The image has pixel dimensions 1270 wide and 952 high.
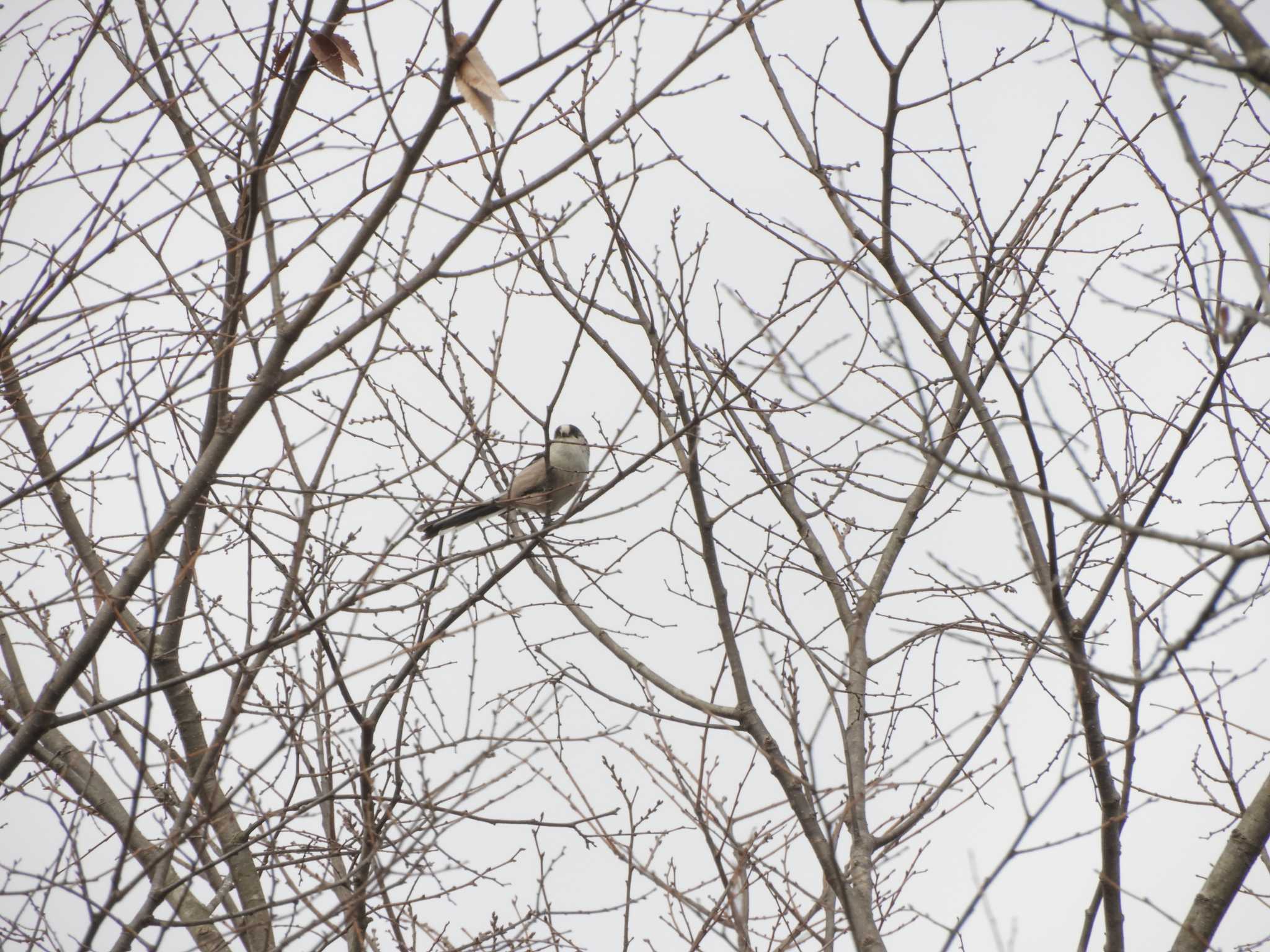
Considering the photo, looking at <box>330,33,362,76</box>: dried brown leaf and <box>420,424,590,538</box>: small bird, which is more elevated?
<box>420,424,590,538</box>: small bird

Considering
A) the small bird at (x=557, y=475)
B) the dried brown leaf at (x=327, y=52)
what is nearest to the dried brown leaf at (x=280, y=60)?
the dried brown leaf at (x=327, y=52)

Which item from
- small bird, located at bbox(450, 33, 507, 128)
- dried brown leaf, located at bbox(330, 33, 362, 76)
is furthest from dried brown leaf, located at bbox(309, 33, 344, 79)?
small bird, located at bbox(450, 33, 507, 128)

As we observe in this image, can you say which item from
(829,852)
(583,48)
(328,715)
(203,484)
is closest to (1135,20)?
(583,48)

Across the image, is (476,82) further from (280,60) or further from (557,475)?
(557,475)

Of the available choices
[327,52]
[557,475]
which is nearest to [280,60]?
[327,52]

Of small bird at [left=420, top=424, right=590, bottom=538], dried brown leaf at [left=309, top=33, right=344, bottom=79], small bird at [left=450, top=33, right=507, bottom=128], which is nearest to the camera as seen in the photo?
small bird at [left=450, top=33, right=507, bottom=128]

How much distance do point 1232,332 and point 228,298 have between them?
2862mm

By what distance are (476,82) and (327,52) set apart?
583mm

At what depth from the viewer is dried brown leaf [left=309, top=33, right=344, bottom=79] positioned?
9.66 ft

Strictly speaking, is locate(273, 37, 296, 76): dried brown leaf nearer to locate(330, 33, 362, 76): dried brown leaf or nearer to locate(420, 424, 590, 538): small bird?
locate(330, 33, 362, 76): dried brown leaf

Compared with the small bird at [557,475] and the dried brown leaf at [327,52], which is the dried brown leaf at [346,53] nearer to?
the dried brown leaf at [327,52]

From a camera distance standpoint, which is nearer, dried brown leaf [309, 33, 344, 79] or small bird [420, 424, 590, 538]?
dried brown leaf [309, 33, 344, 79]

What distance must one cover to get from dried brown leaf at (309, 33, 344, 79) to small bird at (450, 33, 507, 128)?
1.46ft

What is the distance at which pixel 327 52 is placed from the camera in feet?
9.70
